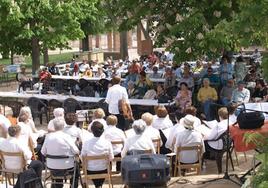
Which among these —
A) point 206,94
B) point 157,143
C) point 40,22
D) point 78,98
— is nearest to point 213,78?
point 206,94

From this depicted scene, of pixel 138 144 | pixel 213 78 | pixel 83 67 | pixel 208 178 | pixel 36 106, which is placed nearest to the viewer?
pixel 138 144

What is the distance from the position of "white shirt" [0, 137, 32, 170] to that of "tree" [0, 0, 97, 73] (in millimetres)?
13060

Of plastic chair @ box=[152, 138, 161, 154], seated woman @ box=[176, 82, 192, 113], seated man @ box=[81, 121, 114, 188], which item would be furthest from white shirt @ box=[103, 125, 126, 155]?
seated woman @ box=[176, 82, 192, 113]

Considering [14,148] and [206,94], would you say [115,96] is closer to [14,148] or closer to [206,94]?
[206,94]

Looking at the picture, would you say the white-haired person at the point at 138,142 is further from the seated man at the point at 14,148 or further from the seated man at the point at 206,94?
the seated man at the point at 206,94

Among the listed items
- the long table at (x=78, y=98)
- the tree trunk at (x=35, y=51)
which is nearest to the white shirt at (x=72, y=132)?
the long table at (x=78, y=98)

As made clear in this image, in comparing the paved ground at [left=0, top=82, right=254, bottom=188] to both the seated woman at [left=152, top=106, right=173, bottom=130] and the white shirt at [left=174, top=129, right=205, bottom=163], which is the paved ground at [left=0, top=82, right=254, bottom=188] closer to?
the white shirt at [left=174, top=129, right=205, bottom=163]

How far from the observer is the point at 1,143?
987 cm

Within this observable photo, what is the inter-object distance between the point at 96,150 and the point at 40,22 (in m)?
15.8

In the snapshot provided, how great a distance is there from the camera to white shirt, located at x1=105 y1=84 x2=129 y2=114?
14.3 metres

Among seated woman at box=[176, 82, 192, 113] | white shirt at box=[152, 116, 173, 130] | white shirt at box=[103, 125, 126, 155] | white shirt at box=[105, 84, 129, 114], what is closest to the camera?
white shirt at box=[103, 125, 126, 155]

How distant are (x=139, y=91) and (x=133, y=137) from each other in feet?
25.6

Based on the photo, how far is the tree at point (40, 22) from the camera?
23.0 meters

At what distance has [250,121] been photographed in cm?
909
